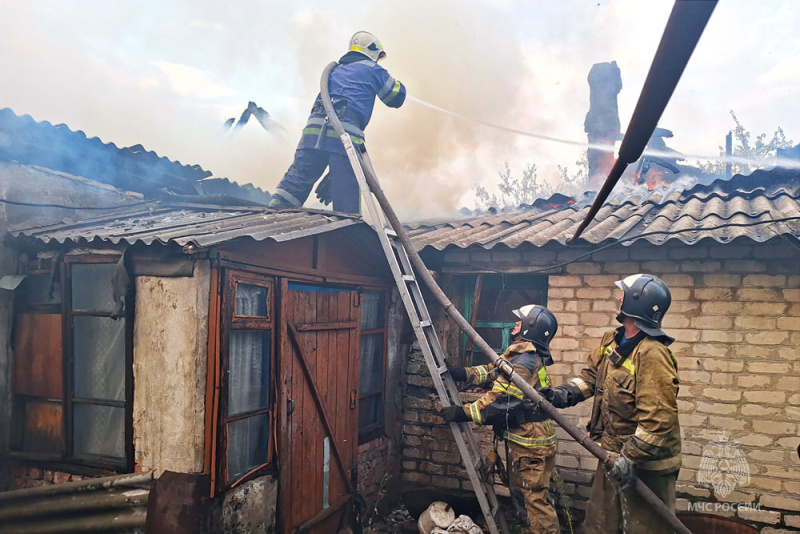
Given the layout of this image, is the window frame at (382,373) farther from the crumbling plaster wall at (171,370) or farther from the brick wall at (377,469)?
the crumbling plaster wall at (171,370)

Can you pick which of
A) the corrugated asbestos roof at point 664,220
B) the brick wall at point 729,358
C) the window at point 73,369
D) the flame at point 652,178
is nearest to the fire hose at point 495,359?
the corrugated asbestos roof at point 664,220

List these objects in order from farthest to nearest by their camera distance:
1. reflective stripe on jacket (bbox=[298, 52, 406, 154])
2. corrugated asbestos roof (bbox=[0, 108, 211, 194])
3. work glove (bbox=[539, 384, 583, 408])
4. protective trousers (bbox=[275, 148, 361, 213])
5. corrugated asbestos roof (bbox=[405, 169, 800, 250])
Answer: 1. protective trousers (bbox=[275, 148, 361, 213])
2. reflective stripe on jacket (bbox=[298, 52, 406, 154])
3. corrugated asbestos roof (bbox=[405, 169, 800, 250])
4. corrugated asbestos roof (bbox=[0, 108, 211, 194])
5. work glove (bbox=[539, 384, 583, 408])

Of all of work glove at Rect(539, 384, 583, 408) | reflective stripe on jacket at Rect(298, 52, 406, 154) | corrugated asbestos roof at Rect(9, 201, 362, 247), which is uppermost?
reflective stripe on jacket at Rect(298, 52, 406, 154)

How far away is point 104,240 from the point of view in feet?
12.3

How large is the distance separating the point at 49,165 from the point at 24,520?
3.22m

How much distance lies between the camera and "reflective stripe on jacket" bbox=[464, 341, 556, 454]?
4.30m

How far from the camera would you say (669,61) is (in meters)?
1.45

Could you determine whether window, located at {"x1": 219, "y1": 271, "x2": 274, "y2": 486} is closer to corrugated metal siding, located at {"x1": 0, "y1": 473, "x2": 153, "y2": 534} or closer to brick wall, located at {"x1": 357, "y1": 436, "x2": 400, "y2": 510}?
corrugated metal siding, located at {"x1": 0, "y1": 473, "x2": 153, "y2": 534}

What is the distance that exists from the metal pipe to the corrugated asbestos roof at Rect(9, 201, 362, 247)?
8.61ft

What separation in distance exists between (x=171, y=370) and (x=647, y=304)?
3.57m

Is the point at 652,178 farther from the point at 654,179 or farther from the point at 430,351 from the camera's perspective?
the point at 430,351

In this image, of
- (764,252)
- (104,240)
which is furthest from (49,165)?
(764,252)

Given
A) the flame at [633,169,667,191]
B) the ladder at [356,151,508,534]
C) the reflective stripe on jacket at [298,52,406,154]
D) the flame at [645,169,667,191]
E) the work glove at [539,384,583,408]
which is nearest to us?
the work glove at [539,384,583,408]

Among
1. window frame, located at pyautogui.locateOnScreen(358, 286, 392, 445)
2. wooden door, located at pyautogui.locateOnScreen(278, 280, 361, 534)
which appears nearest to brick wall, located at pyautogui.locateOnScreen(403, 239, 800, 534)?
window frame, located at pyautogui.locateOnScreen(358, 286, 392, 445)
